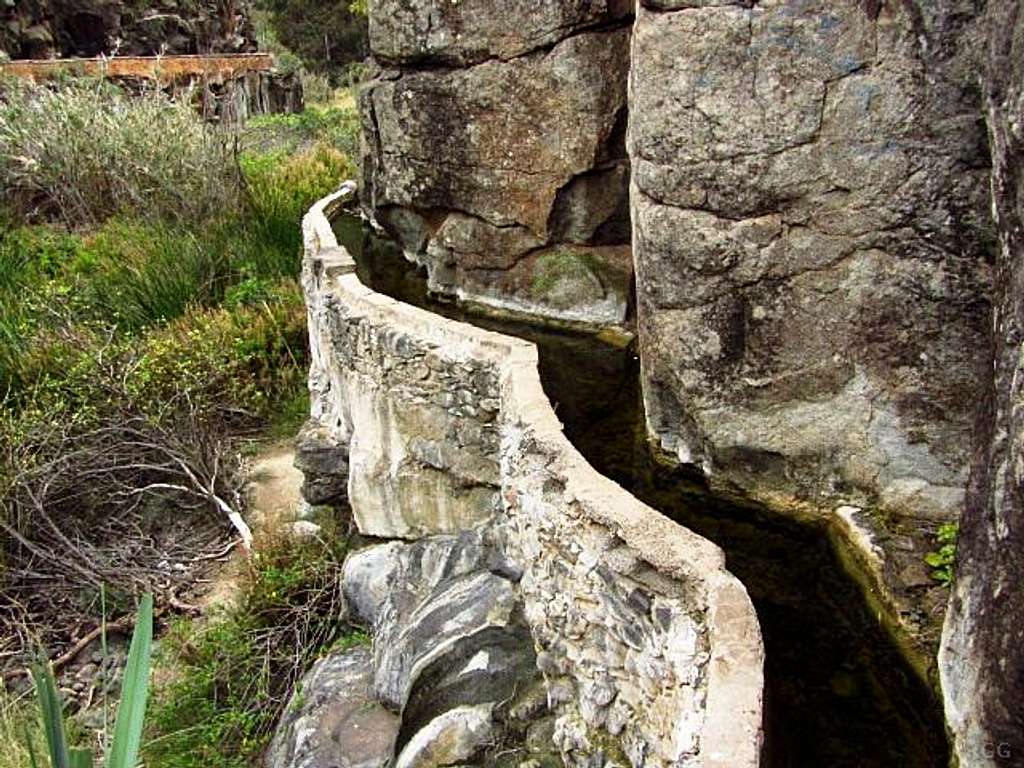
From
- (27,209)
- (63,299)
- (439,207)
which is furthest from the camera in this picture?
(27,209)

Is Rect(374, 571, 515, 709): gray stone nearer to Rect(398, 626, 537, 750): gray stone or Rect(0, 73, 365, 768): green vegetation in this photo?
Rect(398, 626, 537, 750): gray stone

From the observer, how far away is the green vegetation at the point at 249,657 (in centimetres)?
555

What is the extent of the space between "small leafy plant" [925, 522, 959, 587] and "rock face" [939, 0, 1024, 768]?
75 centimetres

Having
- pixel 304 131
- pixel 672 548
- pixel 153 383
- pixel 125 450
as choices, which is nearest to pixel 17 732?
pixel 125 450

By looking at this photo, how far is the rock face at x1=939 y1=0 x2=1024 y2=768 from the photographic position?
3.38 meters

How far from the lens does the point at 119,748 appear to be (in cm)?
196

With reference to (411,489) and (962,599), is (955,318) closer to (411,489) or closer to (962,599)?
(962,599)

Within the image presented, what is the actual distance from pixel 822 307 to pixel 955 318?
664 mm

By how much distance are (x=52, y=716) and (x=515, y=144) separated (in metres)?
6.19

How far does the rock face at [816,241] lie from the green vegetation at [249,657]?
8.55 ft

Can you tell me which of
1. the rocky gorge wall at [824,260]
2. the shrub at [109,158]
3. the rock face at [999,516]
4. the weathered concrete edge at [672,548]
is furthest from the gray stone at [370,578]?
the shrub at [109,158]

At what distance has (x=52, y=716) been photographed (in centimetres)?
208

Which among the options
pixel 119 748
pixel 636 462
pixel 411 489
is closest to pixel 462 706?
pixel 411 489

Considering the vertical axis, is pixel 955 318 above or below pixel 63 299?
above
